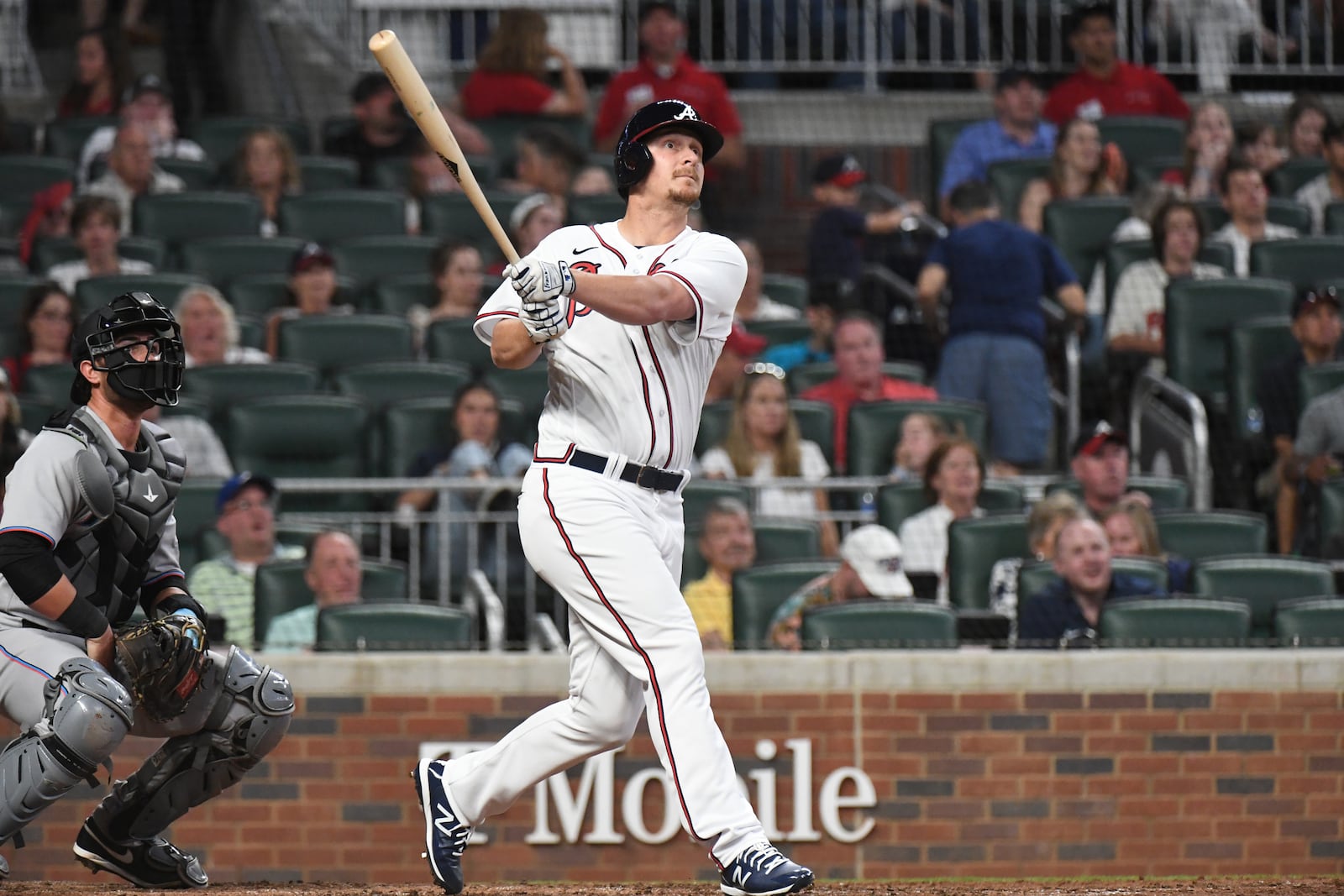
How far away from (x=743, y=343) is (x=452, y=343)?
51.4 inches

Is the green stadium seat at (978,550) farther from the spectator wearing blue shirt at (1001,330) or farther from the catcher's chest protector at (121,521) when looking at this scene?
the catcher's chest protector at (121,521)

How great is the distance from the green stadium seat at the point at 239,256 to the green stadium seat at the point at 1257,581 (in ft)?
15.0

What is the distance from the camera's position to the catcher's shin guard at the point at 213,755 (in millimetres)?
4746

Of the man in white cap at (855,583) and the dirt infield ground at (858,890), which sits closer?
the dirt infield ground at (858,890)

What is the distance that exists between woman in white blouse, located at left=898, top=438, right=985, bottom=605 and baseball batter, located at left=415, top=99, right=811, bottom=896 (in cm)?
325

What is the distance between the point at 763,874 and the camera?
4.19 m

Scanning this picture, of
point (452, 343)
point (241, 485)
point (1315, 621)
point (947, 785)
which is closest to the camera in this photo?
point (947, 785)

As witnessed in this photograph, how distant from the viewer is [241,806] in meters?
6.72

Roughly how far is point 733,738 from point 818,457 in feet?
6.04

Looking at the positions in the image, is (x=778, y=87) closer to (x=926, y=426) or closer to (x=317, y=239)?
(x=317, y=239)

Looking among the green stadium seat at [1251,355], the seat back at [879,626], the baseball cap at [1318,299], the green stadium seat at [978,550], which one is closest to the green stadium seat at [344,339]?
the green stadium seat at [978,550]

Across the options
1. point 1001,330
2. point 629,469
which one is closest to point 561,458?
point 629,469

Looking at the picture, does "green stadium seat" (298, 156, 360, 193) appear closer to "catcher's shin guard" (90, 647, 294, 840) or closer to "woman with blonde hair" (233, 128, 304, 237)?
"woman with blonde hair" (233, 128, 304, 237)

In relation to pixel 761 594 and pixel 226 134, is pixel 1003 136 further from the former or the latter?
pixel 761 594
